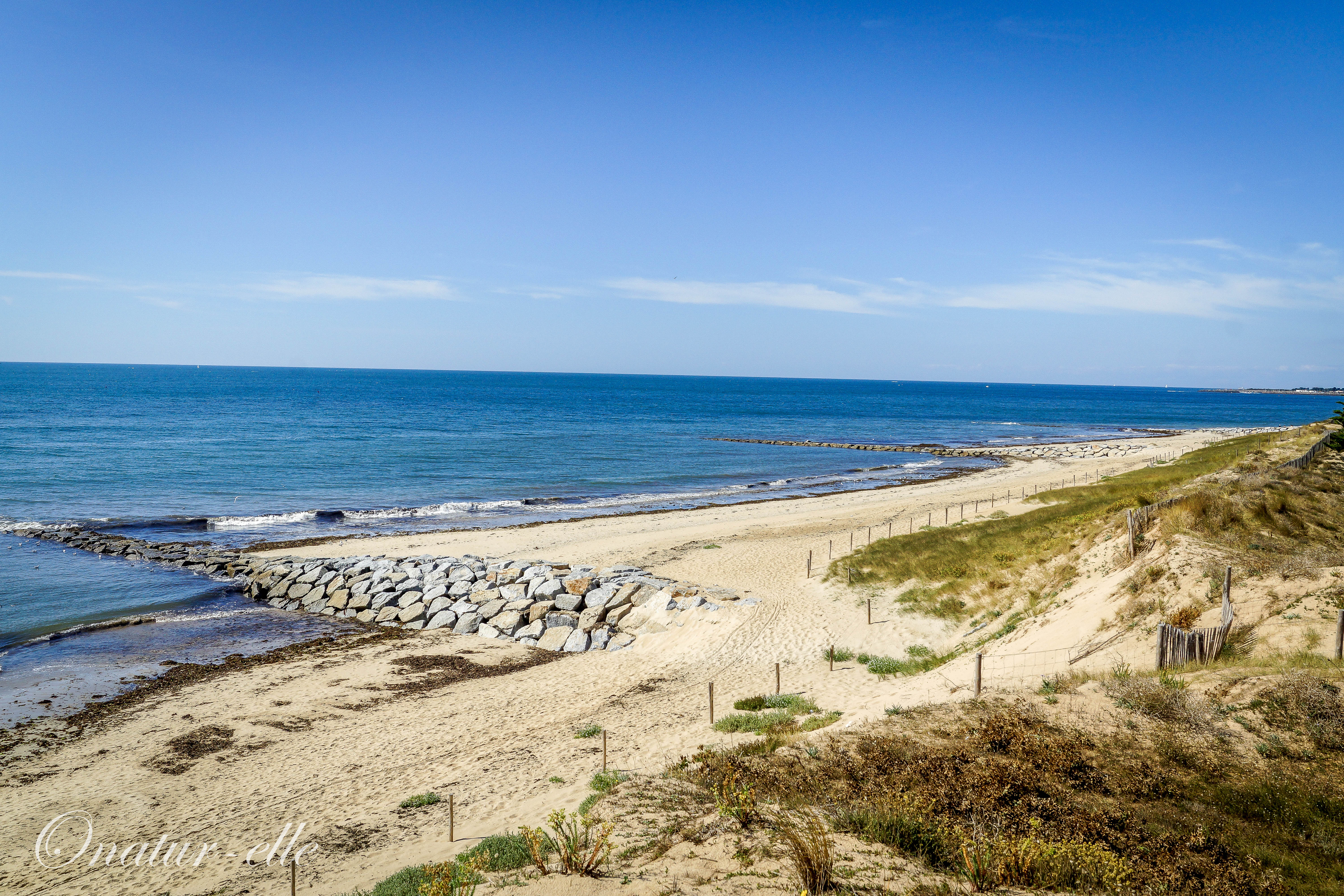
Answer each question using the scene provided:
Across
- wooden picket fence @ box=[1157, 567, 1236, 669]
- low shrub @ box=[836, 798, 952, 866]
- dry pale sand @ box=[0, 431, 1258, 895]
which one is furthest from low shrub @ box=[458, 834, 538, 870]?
wooden picket fence @ box=[1157, 567, 1236, 669]

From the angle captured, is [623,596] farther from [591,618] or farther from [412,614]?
[412,614]

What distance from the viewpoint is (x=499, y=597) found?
25.0 metres

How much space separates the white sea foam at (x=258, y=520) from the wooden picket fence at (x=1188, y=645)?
39734mm

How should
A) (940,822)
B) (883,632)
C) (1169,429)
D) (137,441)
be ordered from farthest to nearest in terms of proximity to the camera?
(1169,429)
(137,441)
(883,632)
(940,822)

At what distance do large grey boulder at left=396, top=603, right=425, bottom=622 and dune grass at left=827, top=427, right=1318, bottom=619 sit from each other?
1476cm

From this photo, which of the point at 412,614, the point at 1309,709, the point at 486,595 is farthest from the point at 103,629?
the point at 1309,709

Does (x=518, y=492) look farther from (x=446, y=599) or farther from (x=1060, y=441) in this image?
(x=1060, y=441)

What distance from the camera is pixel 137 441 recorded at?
64688 mm

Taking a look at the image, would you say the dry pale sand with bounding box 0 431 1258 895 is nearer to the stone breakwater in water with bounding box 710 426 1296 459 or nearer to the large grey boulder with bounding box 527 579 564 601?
the large grey boulder with bounding box 527 579 564 601

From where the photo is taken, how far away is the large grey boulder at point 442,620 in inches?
947

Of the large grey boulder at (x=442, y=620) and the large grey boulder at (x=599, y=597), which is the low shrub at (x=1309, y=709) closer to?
the large grey boulder at (x=599, y=597)

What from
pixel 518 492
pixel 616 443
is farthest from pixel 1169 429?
pixel 518 492

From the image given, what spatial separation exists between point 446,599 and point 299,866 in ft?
→ 48.4

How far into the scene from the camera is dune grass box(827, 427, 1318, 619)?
22031 mm
